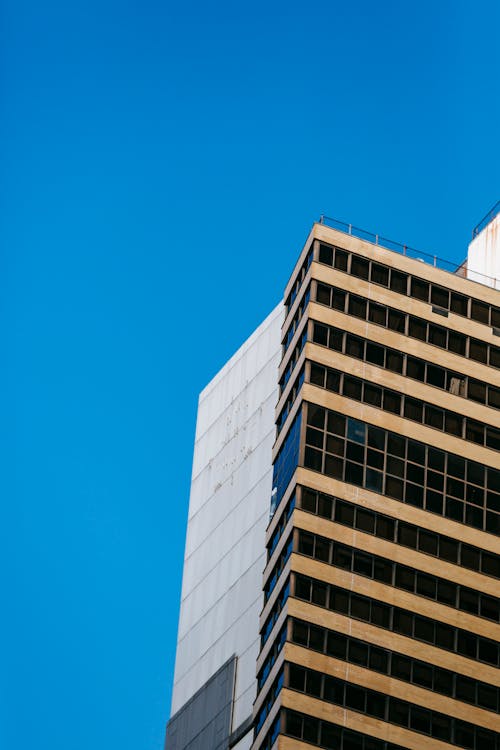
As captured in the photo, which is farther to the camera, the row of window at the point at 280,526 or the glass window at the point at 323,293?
the glass window at the point at 323,293

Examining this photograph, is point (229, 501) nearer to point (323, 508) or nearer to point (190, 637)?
A: point (190, 637)

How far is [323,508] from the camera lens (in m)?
111

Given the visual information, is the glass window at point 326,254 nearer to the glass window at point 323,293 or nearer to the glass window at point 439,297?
the glass window at point 323,293

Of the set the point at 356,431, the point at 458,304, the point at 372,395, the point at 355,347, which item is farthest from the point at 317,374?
the point at 458,304

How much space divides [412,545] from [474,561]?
4176 millimetres

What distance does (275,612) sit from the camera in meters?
112

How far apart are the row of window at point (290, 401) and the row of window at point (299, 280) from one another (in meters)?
7.04

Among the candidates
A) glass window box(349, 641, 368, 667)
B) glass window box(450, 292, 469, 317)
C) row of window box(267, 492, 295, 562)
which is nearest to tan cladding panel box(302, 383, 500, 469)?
row of window box(267, 492, 295, 562)

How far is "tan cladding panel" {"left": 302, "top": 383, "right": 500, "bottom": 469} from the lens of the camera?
374 feet

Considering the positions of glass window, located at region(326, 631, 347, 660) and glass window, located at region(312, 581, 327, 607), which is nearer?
glass window, located at region(326, 631, 347, 660)

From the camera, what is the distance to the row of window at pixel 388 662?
106312mm

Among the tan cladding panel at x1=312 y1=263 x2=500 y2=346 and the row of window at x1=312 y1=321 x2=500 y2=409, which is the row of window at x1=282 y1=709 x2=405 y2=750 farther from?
the tan cladding panel at x1=312 y1=263 x2=500 y2=346

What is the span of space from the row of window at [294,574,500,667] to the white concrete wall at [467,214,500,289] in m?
27.4

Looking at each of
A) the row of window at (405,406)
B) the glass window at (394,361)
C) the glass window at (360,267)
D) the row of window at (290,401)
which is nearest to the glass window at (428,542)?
the row of window at (405,406)
